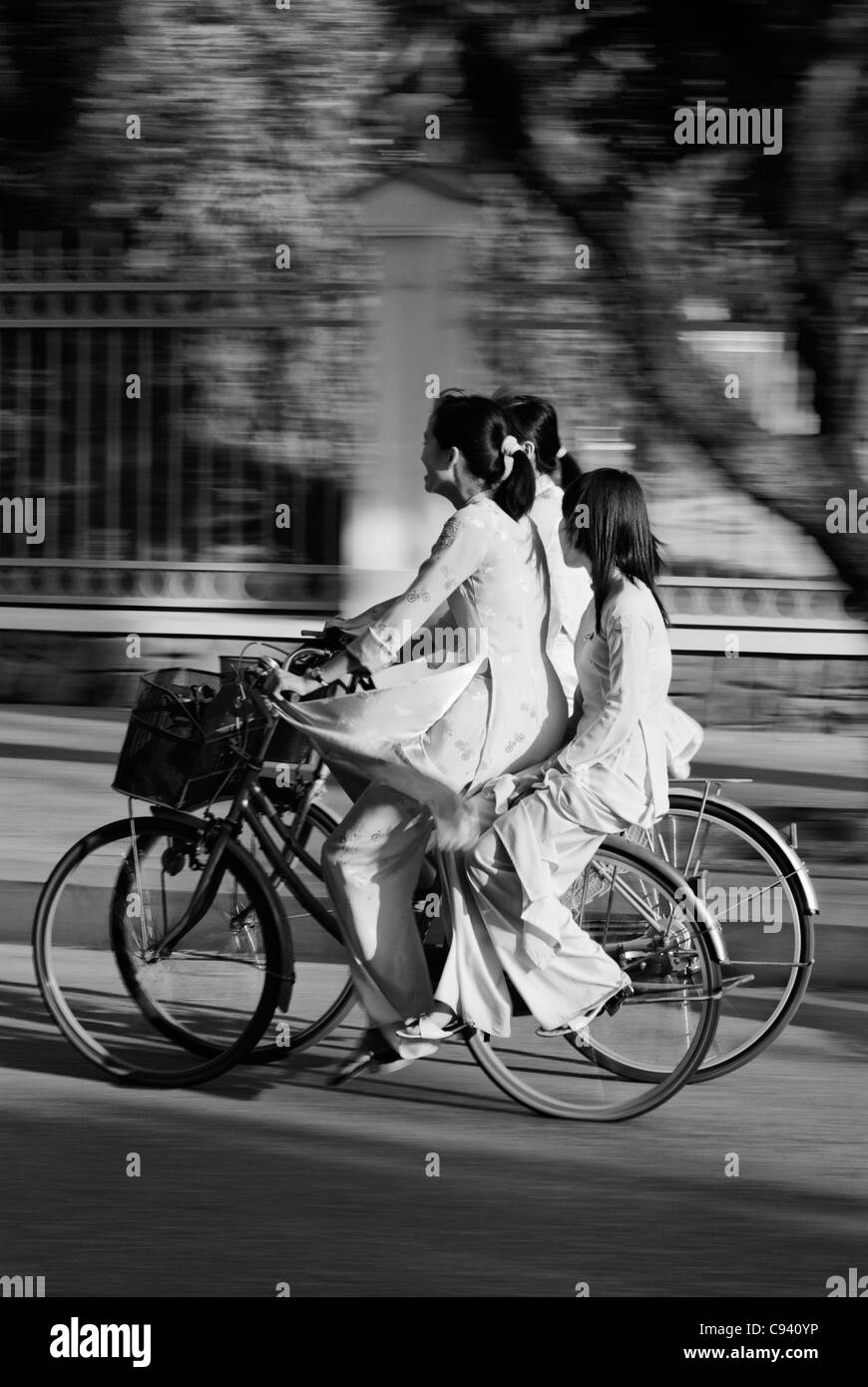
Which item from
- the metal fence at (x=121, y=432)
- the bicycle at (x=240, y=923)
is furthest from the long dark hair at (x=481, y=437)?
the metal fence at (x=121, y=432)

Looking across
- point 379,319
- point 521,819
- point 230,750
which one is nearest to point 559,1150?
point 521,819

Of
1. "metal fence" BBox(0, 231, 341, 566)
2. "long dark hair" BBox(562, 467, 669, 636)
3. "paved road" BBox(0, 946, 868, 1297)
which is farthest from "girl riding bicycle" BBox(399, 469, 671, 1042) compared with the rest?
"metal fence" BBox(0, 231, 341, 566)

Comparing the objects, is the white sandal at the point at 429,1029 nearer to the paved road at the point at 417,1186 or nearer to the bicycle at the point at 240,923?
the bicycle at the point at 240,923

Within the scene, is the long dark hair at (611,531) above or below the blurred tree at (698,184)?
below

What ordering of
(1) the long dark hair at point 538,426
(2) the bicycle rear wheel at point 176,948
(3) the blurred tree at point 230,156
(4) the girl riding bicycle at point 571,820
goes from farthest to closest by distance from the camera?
(3) the blurred tree at point 230,156 → (1) the long dark hair at point 538,426 → (2) the bicycle rear wheel at point 176,948 → (4) the girl riding bicycle at point 571,820

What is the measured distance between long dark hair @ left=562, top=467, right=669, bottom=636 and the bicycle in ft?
2.04

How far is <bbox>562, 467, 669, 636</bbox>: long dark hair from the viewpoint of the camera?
434 cm

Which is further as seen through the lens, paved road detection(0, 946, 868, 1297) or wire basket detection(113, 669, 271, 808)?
wire basket detection(113, 669, 271, 808)

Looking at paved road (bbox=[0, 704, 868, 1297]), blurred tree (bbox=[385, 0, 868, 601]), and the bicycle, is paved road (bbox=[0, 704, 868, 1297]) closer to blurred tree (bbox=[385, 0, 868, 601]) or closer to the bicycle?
the bicycle

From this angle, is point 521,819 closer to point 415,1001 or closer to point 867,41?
point 415,1001

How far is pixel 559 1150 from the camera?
14.0ft

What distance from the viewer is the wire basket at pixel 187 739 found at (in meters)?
4.48

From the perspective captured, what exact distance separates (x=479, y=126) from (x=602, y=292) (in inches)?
30.2

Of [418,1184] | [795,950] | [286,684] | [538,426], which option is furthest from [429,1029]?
[538,426]
